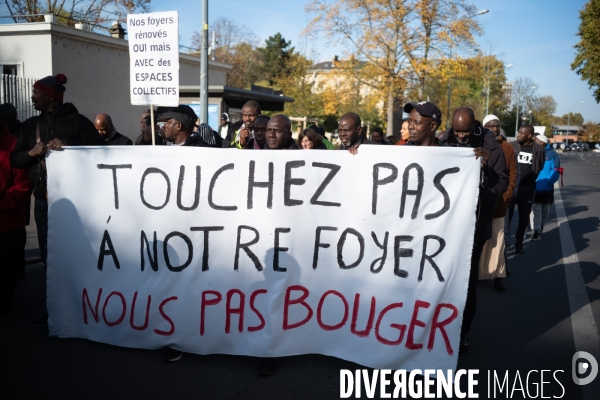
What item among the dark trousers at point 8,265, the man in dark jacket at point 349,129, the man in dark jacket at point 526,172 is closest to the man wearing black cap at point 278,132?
the man in dark jacket at point 349,129

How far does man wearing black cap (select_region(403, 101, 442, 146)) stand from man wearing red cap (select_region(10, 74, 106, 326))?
2.71 m

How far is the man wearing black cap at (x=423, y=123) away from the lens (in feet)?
12.3

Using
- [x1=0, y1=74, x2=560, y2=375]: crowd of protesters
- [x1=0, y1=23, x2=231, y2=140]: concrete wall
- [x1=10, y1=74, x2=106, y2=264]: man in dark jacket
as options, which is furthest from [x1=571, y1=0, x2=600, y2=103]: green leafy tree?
[x1=10, y1=74, x2=106, y2=264]: man in dark jacket

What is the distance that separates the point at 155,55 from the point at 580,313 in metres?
4.81

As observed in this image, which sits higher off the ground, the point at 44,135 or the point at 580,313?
the point at 44,135

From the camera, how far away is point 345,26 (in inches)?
963

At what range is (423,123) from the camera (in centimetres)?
375

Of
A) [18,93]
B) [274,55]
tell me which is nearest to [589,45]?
[18,93]

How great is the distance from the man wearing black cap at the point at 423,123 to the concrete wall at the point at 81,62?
17.0 meters

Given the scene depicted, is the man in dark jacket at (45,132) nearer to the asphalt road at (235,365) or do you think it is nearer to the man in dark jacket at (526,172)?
the asphalt road at (235,365)

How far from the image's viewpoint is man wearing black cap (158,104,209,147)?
4.17 meters

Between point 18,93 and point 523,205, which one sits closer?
point 523,205

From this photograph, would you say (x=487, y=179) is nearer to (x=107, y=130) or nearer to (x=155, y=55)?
(x=155, y=55)

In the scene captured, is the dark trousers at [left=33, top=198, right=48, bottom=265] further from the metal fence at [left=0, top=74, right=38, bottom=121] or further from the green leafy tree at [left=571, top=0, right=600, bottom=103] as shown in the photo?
the green leafy tree at [left=571, top=0, right=600, bottom=103]
